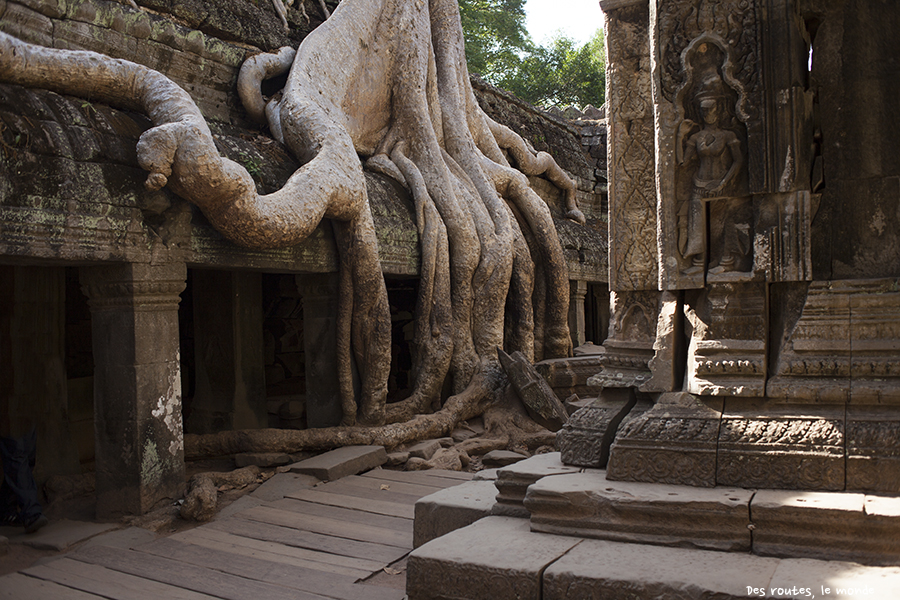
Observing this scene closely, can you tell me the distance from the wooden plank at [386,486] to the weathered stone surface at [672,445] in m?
2.00

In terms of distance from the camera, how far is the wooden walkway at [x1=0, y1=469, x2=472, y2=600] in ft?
10.4

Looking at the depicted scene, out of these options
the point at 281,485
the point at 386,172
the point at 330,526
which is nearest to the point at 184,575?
the point at 330,526

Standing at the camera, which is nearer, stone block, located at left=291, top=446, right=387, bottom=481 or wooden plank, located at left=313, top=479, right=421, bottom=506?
wooden plank, located at left=313, top=479, right=421, bottom=506

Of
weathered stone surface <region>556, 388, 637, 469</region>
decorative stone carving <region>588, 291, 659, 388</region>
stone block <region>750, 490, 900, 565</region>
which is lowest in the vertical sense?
stone block <region>750, 490, 900, 565</region>

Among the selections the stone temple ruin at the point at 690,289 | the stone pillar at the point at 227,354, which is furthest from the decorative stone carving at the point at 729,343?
the stone pillar at the point at 227,354

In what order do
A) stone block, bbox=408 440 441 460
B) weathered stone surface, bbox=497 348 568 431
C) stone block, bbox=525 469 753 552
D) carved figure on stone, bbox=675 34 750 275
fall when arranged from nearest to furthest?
stone block, bbox=525 469 753 552 → carved figure on stone, bbox=675 34 750 275 → stone block, bbox=408 440 441 460 → weathered stone surface, bbox=497 348 568 431

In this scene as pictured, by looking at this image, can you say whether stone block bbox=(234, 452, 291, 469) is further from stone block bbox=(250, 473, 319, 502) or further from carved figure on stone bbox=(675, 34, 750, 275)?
carved figure on stone bbox=(675, 34, 750, 275)

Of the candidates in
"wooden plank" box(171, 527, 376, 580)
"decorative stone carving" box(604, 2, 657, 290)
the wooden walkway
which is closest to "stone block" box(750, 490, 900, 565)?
"decorative stone carving" box(604, 2, 657, 290)

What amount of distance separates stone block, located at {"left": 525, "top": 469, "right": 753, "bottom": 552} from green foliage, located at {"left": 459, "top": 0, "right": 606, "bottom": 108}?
1902 cm

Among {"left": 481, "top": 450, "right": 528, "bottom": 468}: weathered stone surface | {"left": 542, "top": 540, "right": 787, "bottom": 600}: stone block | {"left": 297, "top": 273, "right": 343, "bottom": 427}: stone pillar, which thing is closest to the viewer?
{"left": 542, "top": 540, "right": 787, "bottom": 600}: stone block

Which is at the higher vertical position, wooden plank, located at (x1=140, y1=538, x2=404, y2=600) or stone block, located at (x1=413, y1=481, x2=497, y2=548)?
stone block, located at (x1=413, y1=481, x2=497, y2=548)

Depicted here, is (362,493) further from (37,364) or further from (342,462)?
(37,364)

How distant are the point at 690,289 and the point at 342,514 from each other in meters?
2.39

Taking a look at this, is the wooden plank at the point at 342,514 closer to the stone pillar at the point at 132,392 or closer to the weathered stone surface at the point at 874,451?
the stone pillar at the point at 132,392
